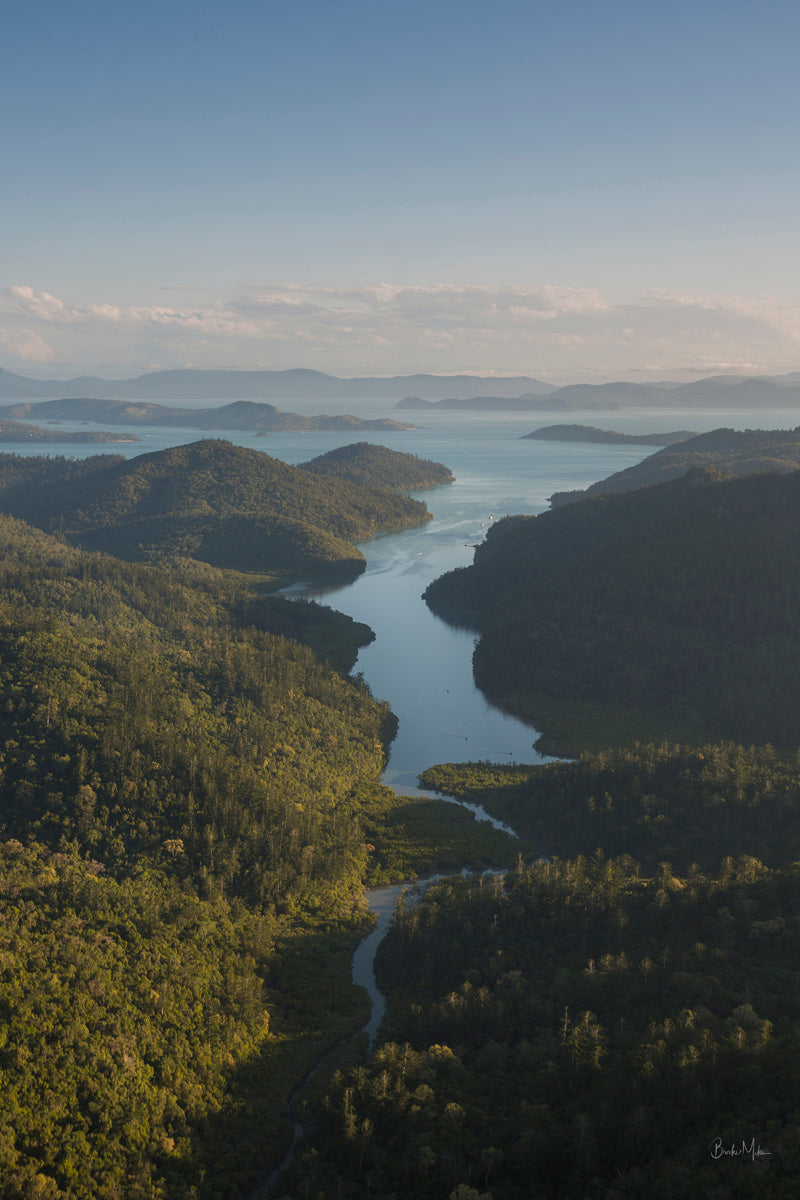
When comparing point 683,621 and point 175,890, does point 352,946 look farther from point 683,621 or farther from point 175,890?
point 683,621

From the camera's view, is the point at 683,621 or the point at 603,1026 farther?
the point at 683,621

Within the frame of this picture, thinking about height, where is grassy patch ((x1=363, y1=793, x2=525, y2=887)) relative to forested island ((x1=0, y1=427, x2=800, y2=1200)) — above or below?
below

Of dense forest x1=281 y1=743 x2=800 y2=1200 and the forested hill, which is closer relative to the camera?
dense forest x1=281 y1=743 x2=800 y2=1200

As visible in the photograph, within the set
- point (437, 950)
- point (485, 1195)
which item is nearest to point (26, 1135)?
point (485, 1195)

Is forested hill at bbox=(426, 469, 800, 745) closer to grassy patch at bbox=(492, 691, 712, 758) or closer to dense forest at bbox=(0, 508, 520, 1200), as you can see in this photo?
grassy patch at bbox=(492, 691, 712, 758)
